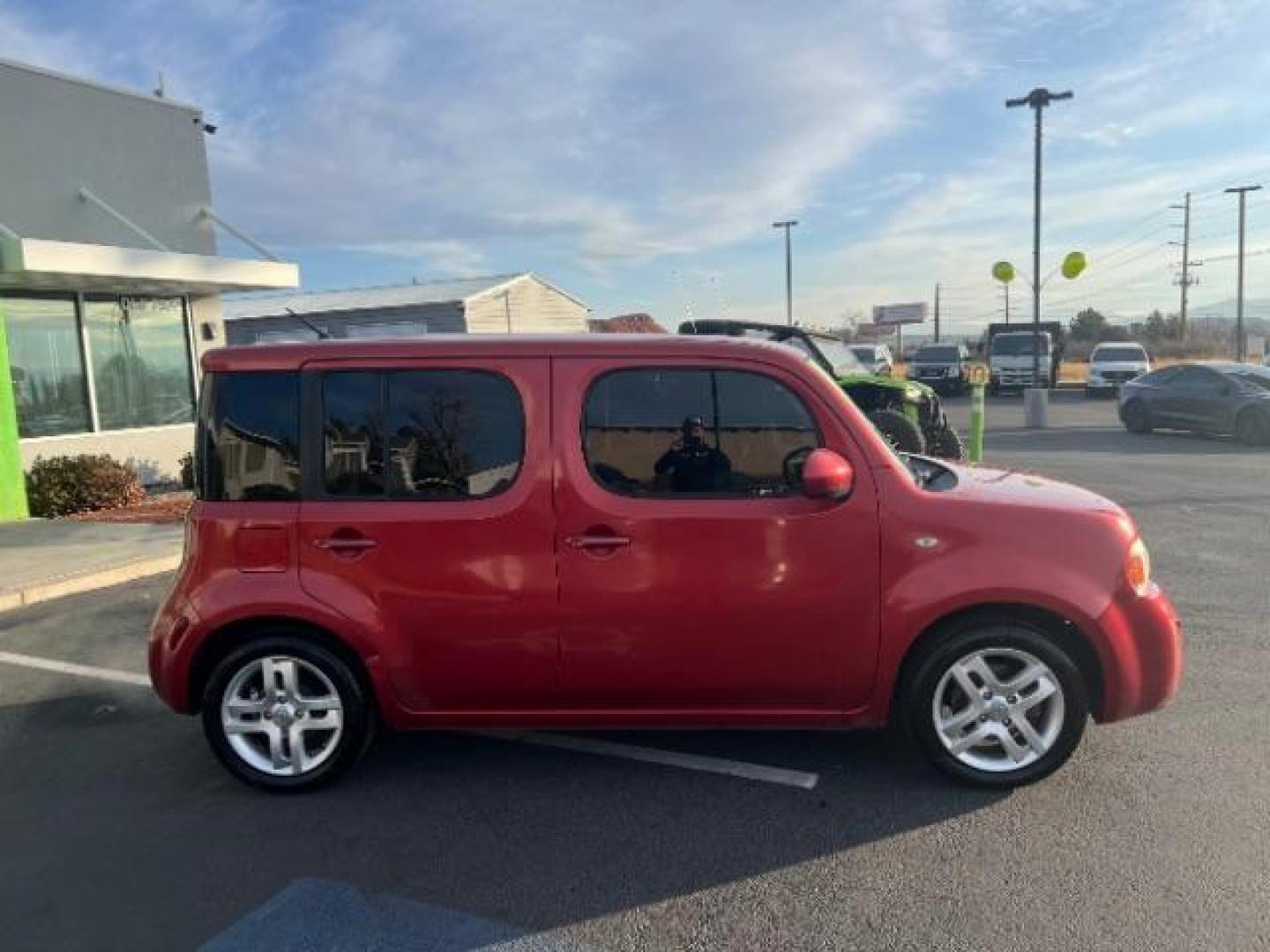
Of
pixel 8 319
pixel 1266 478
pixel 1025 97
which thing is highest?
pixel 1025 97

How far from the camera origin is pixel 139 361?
1333cm

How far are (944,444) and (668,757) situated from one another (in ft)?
30.3

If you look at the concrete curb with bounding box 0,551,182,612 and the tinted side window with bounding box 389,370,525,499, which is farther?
the concrete curb with bounding box 0,551,182,612

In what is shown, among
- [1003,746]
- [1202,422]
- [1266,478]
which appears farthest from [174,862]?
[1202,422]

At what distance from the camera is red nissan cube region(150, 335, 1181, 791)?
3695 mm

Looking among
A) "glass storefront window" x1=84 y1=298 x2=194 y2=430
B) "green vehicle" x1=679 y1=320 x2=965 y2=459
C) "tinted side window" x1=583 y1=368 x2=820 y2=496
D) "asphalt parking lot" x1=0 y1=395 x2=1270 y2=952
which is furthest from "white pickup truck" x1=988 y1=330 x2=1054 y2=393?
"tinted side window" x1=583 y1=368 x2=820 y2=496

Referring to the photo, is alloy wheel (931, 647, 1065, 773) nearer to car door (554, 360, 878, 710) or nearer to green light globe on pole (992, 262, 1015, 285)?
car door (554, 360, 878, 710)

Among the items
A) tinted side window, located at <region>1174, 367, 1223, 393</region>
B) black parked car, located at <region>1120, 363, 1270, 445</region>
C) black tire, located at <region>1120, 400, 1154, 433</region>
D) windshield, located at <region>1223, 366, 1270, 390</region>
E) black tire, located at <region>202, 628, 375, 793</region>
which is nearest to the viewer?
black tire, located at <region>202, 628, 375, 793</region>

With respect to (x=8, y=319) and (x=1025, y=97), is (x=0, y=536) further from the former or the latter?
(x=1025, y=97)

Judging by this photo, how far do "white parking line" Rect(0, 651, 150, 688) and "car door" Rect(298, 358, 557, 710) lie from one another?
2372mm

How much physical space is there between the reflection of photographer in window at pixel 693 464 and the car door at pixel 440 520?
47cm

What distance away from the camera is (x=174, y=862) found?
11.3 ft

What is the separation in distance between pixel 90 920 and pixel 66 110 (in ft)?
41.3

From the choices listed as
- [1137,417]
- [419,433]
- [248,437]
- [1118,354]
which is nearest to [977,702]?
[419,433]
